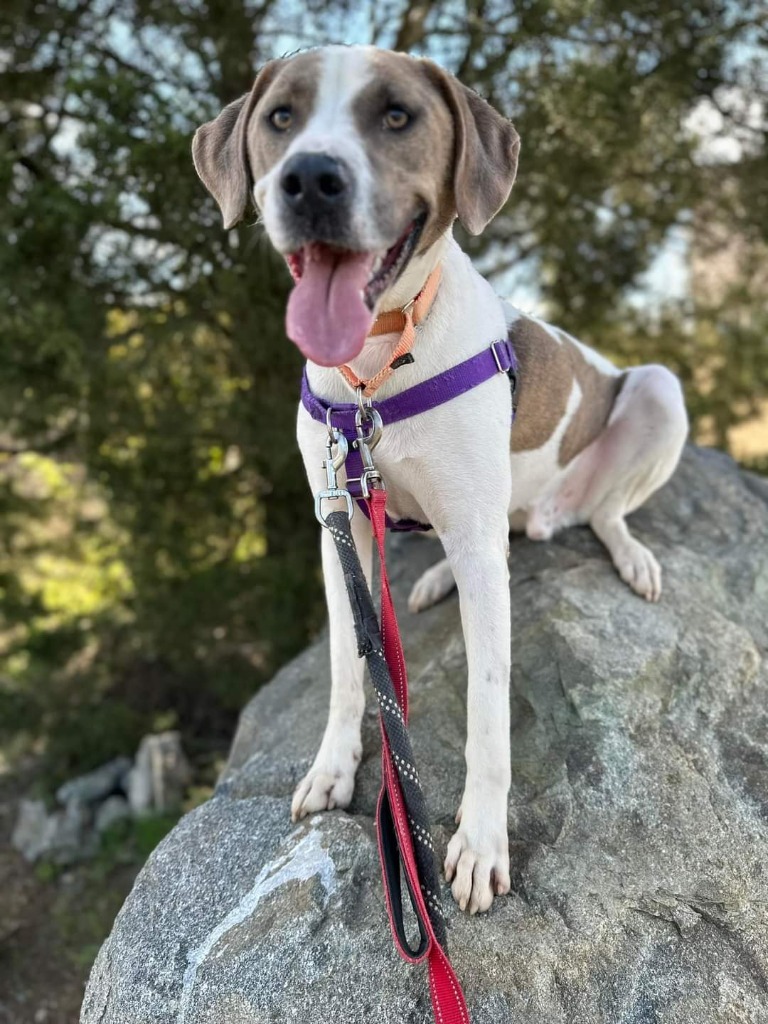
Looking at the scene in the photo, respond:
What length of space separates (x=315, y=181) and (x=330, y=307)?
0.28 meters

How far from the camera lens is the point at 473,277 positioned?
2604 millimetres

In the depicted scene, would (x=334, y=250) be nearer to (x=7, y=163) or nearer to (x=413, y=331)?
(x=413, y=331)

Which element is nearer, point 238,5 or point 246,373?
point 238,5

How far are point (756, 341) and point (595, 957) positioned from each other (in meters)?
5.09

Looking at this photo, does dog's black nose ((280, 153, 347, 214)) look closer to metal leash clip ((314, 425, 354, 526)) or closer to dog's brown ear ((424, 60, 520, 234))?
dog's brown ear ((424, 60, 520, 234))

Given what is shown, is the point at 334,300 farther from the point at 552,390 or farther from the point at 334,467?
the point at 552,390

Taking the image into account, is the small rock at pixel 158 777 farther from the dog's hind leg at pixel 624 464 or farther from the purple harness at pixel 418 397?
the purple harness at pixel 418 397

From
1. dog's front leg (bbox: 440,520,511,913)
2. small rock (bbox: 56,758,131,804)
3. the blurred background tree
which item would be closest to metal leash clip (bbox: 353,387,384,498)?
dog's front leg (bbox: 440,520,511,913)

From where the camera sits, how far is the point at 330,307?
1973 mm

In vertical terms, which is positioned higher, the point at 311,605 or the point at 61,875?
the point at 311,605

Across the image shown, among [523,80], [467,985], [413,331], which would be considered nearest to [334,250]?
[413,331]

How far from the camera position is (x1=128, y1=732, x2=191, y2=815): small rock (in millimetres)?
5738

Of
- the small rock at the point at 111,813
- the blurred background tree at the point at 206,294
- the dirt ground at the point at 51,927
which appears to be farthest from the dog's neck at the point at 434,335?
the small rock at the point at 111,813

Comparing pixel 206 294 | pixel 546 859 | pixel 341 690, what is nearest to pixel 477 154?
pixel 341 690
